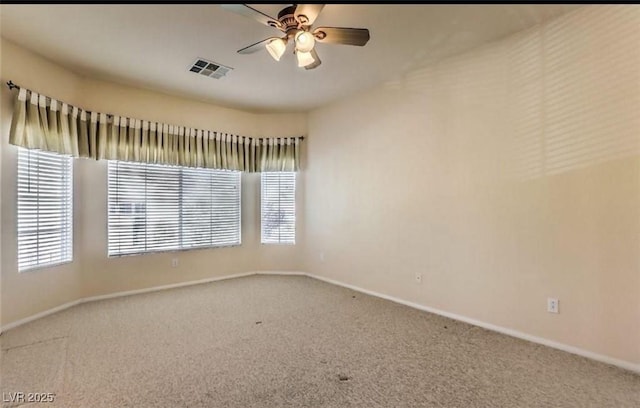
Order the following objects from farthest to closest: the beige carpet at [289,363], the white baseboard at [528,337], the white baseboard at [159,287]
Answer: the white baseboard at [159,287] → the white baseboard at [528,337] → the beige carpet at [289,363]

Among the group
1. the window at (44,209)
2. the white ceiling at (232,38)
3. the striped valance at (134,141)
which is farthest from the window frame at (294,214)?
the window at (44,209)

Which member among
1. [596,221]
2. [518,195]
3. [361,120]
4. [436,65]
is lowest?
[596,221]

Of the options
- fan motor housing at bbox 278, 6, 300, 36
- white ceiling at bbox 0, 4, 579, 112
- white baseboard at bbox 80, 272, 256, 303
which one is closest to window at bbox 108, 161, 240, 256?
white baseboard at bbox 80, 272, 256, 303

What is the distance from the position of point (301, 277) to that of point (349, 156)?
2.14 meters

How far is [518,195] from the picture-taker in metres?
2.78

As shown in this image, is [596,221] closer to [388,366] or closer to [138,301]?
[388,366]

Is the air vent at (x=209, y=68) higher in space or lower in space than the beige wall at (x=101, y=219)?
higher

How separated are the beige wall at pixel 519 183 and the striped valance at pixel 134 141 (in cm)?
171

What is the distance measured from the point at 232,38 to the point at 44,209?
9.04 feet

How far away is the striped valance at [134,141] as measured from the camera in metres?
3.03

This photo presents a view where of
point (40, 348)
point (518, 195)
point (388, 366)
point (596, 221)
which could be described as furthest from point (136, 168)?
point (596, 221)

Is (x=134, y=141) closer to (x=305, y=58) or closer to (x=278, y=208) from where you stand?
(x=278, y=208)

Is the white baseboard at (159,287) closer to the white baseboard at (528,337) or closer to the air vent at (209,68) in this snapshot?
the white baseboard at (528,337)

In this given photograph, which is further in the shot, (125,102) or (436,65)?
(125,102)
